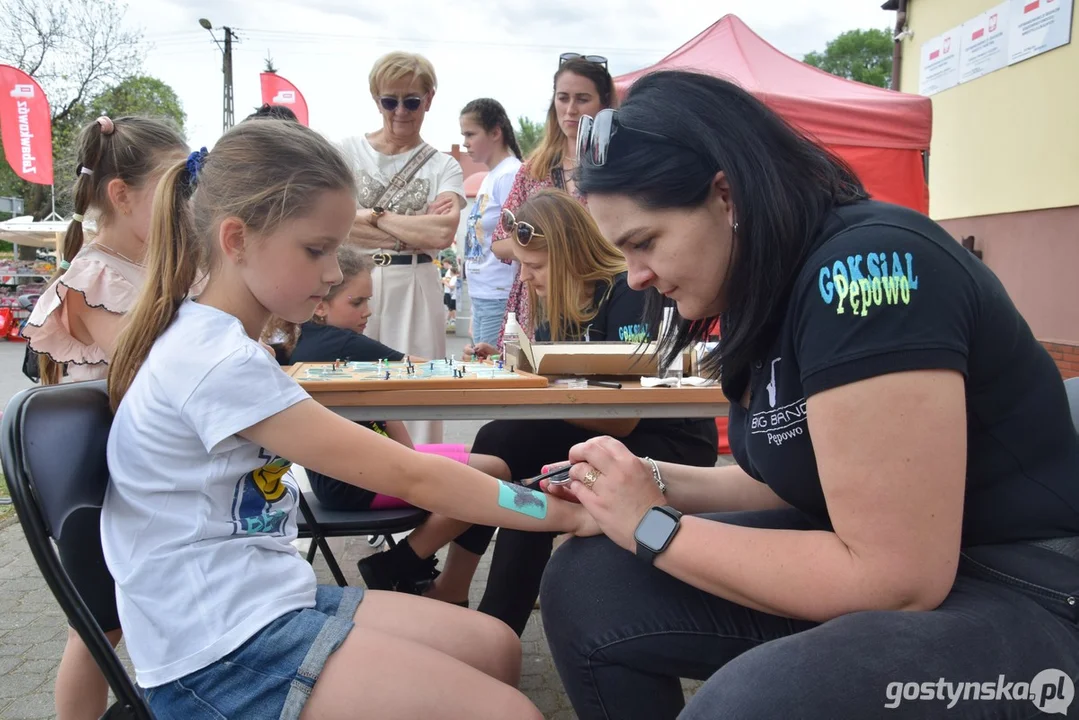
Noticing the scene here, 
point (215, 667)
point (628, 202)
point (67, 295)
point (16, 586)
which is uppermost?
point (628, 202)

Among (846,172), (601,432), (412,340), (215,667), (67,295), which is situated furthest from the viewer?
(412,340)

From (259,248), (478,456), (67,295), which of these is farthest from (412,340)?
(259,248)

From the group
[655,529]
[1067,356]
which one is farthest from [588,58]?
[1067,356]

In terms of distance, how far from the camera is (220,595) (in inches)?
51.4

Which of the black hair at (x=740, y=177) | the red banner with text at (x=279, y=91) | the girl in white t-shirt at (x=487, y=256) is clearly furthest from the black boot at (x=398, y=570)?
the red banner with text at (x=279, y=91)

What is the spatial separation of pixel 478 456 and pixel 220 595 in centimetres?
133

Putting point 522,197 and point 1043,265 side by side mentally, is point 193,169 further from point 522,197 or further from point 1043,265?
point 1043,265

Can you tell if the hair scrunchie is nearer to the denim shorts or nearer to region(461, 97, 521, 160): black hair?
the denim shorts

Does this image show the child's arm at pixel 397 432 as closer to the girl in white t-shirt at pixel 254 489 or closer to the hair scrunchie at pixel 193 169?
the girl in white t-shirt at pixel 254 489

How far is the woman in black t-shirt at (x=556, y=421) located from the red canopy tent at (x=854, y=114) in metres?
2.59

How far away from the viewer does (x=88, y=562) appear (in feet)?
4.78

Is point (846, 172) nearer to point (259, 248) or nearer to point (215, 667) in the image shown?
point (259, 248)

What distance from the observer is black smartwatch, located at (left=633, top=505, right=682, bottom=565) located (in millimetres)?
1290

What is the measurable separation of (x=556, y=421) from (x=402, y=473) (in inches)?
49.5
